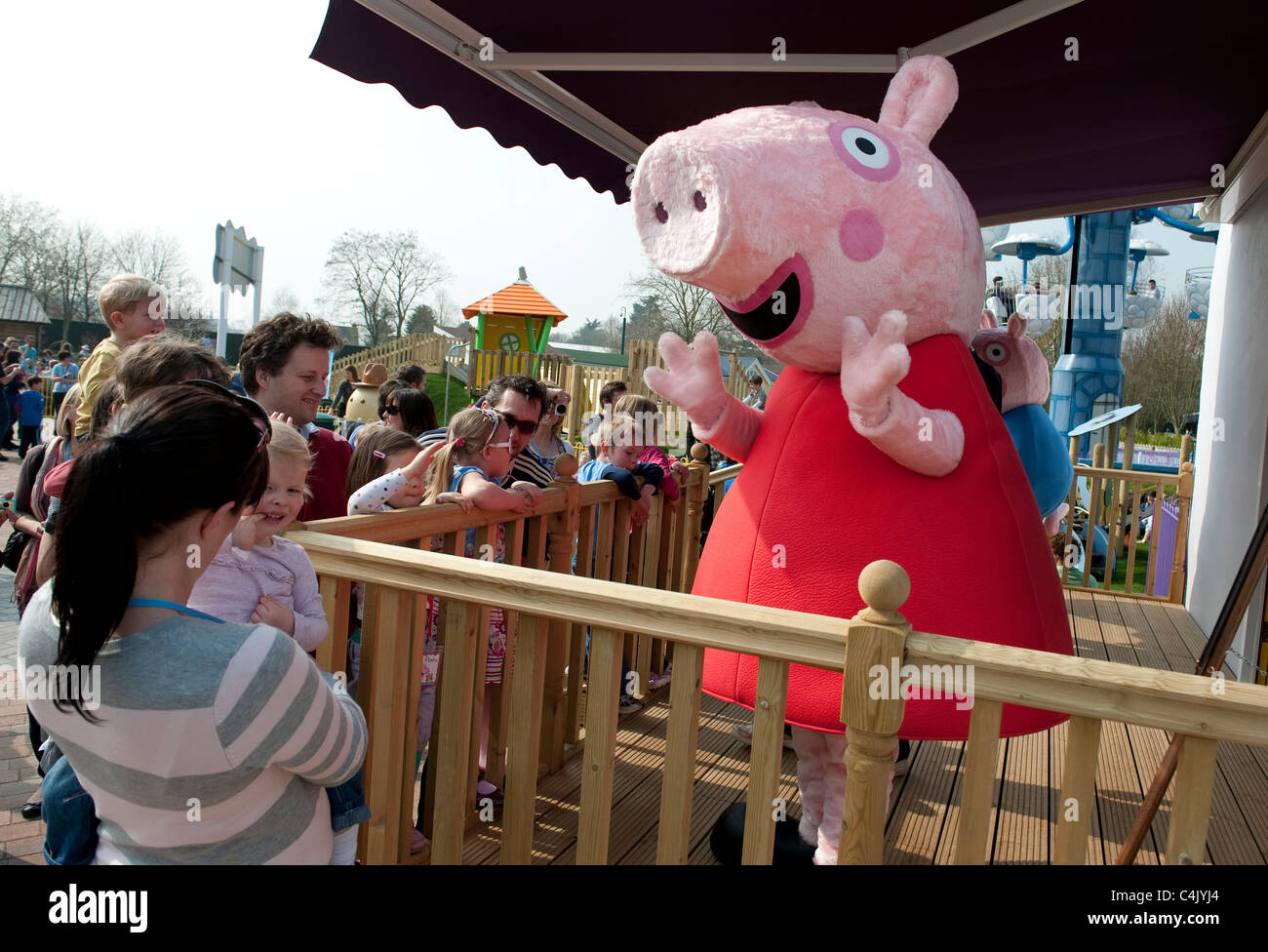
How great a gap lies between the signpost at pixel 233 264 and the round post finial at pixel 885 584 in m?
7.02

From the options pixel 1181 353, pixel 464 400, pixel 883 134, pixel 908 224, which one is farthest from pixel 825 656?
pixel 1181 353

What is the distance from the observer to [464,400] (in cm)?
2345

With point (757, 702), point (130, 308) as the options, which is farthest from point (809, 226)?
point (130, 308)

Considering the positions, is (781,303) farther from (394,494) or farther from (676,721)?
(394,494)

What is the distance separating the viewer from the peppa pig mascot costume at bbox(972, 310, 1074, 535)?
3043 mm

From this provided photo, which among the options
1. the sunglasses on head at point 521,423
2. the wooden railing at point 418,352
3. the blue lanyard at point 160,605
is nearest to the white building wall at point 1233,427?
the sunglasses on head at point 521,423

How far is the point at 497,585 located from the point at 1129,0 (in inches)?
109

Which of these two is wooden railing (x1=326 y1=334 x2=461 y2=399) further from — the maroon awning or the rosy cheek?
the rosy cheek

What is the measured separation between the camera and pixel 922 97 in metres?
2.75

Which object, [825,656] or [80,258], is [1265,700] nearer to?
[825,656]

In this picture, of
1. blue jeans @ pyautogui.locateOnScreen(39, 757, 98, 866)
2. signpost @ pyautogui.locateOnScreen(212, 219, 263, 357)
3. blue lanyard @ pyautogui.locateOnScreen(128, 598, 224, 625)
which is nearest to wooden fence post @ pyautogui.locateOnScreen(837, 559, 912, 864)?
blue lanyard @ pyautogui.locateOnScreen(128, 598, 224, 625)

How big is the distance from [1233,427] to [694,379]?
16.7ft

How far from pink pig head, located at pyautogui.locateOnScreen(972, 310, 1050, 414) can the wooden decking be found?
150cm

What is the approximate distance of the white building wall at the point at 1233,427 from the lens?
5230mm
